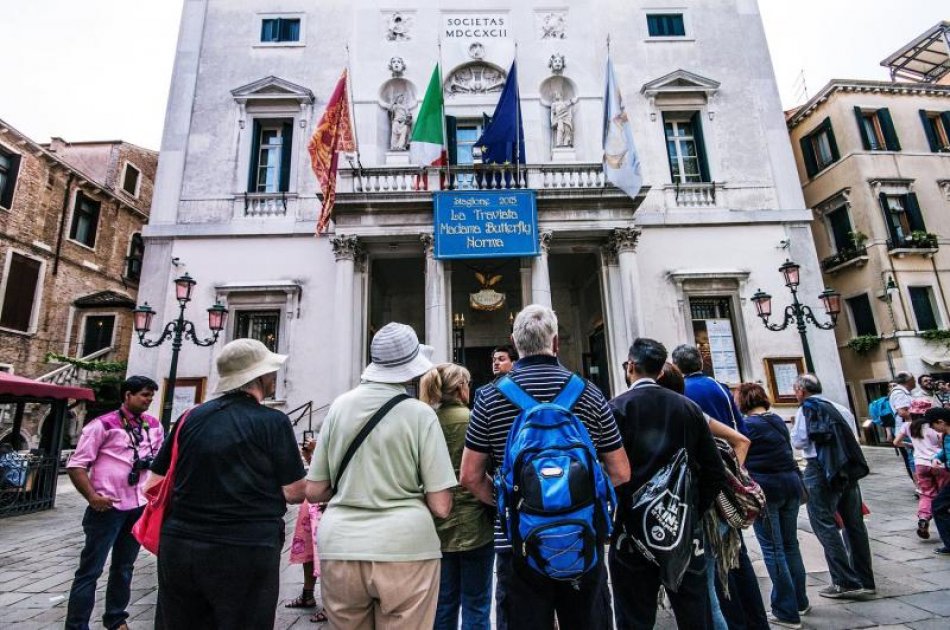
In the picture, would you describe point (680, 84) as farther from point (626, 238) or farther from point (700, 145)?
point (626, 238)

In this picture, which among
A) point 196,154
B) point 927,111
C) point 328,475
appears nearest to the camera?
point 328,475

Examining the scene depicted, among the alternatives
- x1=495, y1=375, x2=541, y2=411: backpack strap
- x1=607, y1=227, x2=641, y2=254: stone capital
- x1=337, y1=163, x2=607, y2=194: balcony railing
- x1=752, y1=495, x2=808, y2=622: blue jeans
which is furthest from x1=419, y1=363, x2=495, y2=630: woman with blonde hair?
x1=607, y1=227, x2=641, y2=254: stone capital

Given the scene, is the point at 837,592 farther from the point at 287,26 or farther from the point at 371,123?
the point at 287,26

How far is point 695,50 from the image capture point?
15367 mm

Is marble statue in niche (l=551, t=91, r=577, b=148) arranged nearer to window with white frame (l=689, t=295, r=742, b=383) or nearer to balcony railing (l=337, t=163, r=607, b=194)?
balcony railing (l=337, t=163, r=607, b=194)

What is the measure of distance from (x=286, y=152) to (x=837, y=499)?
1540cm

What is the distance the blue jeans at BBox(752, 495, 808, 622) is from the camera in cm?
357

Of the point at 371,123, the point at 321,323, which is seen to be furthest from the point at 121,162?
the point at 321,323

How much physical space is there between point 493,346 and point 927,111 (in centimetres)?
2051

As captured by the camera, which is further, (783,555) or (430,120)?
(430,120)

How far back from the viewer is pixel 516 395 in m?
2.32

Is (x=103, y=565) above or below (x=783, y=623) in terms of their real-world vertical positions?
above

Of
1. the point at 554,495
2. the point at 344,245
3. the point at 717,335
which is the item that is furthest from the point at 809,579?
the point at 344,245

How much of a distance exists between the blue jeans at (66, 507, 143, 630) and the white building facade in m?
7.21
